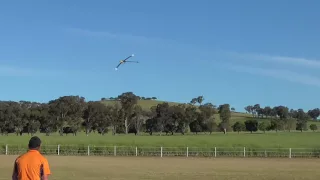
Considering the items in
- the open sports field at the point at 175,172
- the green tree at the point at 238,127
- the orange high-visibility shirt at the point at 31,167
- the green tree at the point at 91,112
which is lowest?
the open sports field at the point at 175,172

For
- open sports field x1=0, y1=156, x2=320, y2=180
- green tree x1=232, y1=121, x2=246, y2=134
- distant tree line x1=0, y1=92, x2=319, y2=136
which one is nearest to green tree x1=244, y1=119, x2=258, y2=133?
green tree x1=232, y1=121, x2=246, y2=134

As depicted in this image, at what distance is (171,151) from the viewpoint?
2136 inches

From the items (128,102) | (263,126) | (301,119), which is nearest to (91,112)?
(128,102)

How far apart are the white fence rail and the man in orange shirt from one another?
4578 cm

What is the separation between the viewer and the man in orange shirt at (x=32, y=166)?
6.79 meters

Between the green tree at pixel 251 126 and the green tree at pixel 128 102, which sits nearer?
the green tree at pixel 128 102

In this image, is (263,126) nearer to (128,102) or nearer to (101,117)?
(128,102)

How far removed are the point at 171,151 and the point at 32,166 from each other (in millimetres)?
47928

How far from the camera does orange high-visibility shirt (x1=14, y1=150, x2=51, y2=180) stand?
22.3ft

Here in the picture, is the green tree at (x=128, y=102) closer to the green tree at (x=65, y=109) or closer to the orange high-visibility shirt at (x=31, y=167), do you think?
the green tree at (x=65, y=109)

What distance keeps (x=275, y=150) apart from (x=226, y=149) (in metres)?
5.41

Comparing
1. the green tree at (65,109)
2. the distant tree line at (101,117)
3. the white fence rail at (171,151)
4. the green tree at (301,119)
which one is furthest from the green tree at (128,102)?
the white fence rail at (171,151)

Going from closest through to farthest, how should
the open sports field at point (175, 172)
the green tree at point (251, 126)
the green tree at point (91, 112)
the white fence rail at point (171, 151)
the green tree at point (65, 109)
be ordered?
the open sports field at point (175, 172), the white fence rail at point (171, 151), the green tree at point (65, 109), the green tree at point (91, 112), the green tree at point (251, 126)

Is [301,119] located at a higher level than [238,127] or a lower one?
higher
